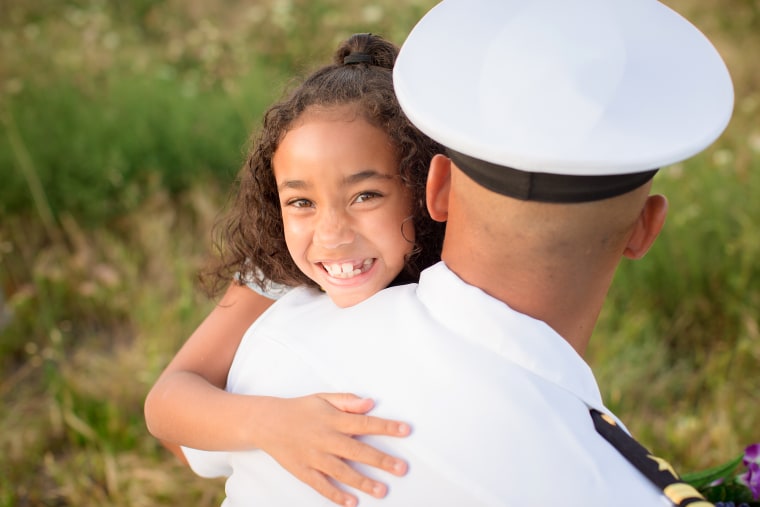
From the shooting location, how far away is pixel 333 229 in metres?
1.58

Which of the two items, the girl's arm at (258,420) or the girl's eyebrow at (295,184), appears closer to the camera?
the girl's arm at (258,420)

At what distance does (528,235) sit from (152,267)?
10.8 ft

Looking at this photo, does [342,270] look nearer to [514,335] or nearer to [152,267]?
[514,335]

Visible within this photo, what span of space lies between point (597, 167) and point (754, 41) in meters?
6.23

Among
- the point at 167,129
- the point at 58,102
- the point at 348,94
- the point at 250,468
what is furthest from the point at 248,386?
the point at 58,102

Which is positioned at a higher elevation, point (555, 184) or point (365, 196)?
point (555, 184)

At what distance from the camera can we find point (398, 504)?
1.23m

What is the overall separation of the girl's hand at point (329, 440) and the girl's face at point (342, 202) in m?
0.30

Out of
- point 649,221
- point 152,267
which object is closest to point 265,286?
point 649,221

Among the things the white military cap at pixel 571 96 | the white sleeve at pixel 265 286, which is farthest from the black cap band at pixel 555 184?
the white sleeve at pixel 265 286

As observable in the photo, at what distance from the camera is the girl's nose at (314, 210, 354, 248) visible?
1.58 metres

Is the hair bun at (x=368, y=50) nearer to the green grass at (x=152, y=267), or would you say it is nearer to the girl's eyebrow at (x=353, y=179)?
the girl's eyebrow at (x=353, y=179)

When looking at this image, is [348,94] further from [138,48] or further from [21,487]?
[138,48]

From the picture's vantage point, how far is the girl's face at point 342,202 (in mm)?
1566
